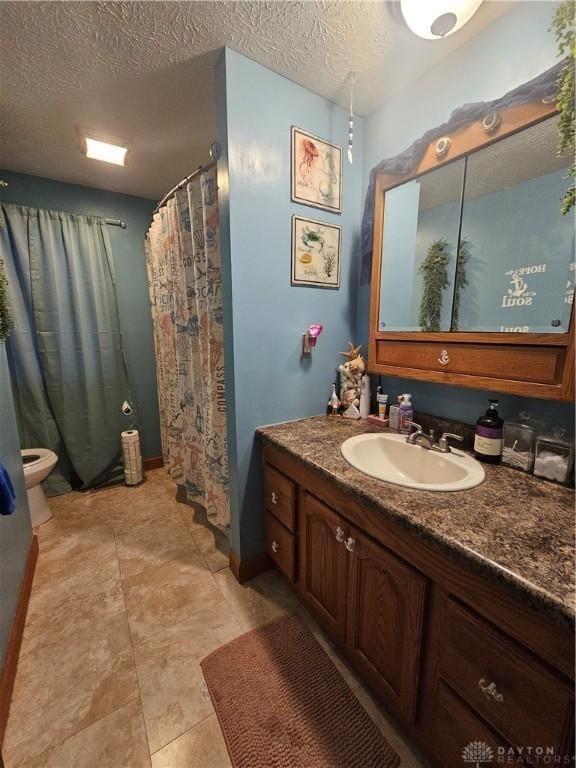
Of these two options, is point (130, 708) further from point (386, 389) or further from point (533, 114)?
point (533, 114)

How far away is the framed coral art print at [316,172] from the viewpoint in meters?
1.33

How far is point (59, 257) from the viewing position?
7.22ft

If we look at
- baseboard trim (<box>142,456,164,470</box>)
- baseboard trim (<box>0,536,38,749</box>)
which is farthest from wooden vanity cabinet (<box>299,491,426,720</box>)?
baseboard trim (<box>142,456,164,470</box>)

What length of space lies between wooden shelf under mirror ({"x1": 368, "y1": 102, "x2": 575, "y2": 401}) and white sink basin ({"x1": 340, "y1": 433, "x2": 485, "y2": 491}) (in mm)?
276

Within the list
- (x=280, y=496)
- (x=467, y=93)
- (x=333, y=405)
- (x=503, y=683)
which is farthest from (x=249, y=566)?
(x=467, y=93)

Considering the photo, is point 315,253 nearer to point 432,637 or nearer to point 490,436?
point 490,436

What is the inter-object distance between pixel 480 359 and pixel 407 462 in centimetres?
47

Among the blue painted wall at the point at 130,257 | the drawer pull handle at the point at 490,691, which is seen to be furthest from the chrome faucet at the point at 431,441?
the blue painted wall at the point at 130,257

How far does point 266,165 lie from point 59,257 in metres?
1.83

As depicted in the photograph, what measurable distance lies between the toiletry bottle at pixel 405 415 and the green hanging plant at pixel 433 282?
0.32 m

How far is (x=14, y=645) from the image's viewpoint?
1.16m

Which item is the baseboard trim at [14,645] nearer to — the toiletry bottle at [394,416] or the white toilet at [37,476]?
the white toilet at [37,476]

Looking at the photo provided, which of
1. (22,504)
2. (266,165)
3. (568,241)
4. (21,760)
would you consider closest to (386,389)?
(568,241)

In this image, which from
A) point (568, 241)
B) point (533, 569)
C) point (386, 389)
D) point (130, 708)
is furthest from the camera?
point (386, 389)
